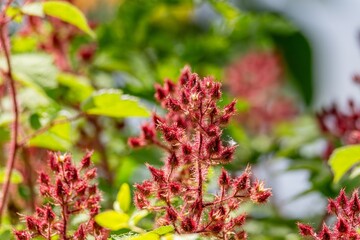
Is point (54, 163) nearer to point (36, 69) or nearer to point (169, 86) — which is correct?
point (169, 86)

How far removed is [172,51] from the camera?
334cm

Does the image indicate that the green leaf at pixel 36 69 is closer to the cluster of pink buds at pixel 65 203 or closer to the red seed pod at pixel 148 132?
the red seed pod at pixel 148 132

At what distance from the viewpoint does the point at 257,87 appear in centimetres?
383

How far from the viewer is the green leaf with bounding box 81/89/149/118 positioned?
213 centimetres

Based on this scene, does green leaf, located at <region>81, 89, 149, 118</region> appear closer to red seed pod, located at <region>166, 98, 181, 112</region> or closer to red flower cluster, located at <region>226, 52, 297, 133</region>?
red seed pod, located at <region>166, 98, 181, 112</region>

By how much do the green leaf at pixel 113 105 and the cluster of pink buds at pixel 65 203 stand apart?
0.51 metres

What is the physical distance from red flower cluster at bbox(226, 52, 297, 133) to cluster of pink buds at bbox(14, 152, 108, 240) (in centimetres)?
213

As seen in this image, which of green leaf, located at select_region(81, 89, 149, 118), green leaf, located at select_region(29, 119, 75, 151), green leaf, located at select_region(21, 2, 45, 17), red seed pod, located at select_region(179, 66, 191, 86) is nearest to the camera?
red seed pod, located at select_region(179, 66, 191, 86)

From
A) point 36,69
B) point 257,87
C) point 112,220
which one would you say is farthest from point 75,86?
point 257,87

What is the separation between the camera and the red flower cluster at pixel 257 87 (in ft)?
12.3

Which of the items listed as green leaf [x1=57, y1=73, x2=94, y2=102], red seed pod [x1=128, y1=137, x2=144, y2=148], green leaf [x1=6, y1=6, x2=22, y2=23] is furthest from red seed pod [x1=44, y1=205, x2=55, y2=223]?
green leaf [x1=57, y1=73, x2=94, y2=102]

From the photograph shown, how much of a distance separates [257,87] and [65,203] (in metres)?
2.37

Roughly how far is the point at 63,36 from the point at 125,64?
1.00 feet

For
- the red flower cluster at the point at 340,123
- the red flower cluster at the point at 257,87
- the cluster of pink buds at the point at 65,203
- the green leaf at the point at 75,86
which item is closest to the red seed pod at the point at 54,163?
the cluster of pink buds at the point at 65,203
